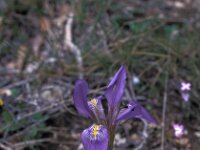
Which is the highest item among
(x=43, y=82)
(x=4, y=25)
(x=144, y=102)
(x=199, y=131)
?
(x=4, y=25)

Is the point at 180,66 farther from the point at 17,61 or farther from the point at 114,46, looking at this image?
the point at 17,61

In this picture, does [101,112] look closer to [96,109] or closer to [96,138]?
[96,109]

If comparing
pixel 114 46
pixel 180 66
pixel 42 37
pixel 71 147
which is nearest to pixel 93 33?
pixel 114 46

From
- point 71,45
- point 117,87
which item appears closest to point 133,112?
point 117,87

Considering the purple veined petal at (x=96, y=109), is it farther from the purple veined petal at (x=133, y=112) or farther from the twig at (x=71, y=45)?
the twig at (x=71, y=45)

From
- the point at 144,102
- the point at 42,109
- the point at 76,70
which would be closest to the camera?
the point at 42,109

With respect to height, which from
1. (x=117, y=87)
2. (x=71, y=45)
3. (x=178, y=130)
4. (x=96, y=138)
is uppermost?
(x=117, y=87)

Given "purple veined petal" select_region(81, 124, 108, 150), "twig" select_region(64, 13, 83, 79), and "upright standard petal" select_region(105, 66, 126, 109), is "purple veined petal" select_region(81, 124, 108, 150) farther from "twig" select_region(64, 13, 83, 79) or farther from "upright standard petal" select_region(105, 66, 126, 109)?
"twig" select_region(64, 13, 83, 79)
